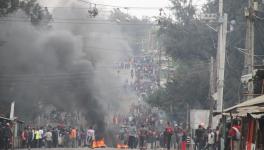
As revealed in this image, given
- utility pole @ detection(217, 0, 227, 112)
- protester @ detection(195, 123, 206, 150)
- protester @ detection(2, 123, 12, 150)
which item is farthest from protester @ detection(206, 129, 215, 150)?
protester @ detection(2, 123, 12, 150)

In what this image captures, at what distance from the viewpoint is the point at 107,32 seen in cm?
6881

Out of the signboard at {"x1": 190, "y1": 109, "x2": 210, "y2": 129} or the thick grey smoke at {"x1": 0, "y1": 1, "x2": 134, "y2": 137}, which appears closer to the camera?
the signboard at {"x1": 190, "y1": 109, "x2": 210, "y2": 129}

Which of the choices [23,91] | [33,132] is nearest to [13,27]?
[23,91]

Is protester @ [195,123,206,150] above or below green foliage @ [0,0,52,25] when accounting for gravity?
below

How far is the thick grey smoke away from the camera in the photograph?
5053 centimetres

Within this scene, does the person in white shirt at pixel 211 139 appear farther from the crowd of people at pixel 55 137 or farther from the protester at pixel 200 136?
the crowd of people at pixel 55 137

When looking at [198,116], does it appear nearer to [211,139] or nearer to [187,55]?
[211,139]

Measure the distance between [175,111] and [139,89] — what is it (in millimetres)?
17682

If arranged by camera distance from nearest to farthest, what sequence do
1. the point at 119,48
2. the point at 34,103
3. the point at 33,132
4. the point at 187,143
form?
the point at 187,143, the point at 33,132, the point at 34,103, the point at 119,48

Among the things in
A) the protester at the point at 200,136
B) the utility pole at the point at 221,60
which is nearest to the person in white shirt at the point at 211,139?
the protester at the point at 200,136

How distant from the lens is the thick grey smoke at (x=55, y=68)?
166ft

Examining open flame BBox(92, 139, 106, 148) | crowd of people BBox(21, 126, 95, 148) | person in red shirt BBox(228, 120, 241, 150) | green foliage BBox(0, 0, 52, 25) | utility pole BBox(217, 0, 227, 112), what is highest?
green foliage BBox(0, 0, 52, 25)

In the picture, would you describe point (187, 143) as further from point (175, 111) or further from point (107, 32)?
point (107, 32)

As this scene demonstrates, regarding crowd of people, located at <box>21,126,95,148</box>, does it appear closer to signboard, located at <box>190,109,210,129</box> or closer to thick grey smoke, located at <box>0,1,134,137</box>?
thick grey smoke, located at <box>0,1,134,137</box>
